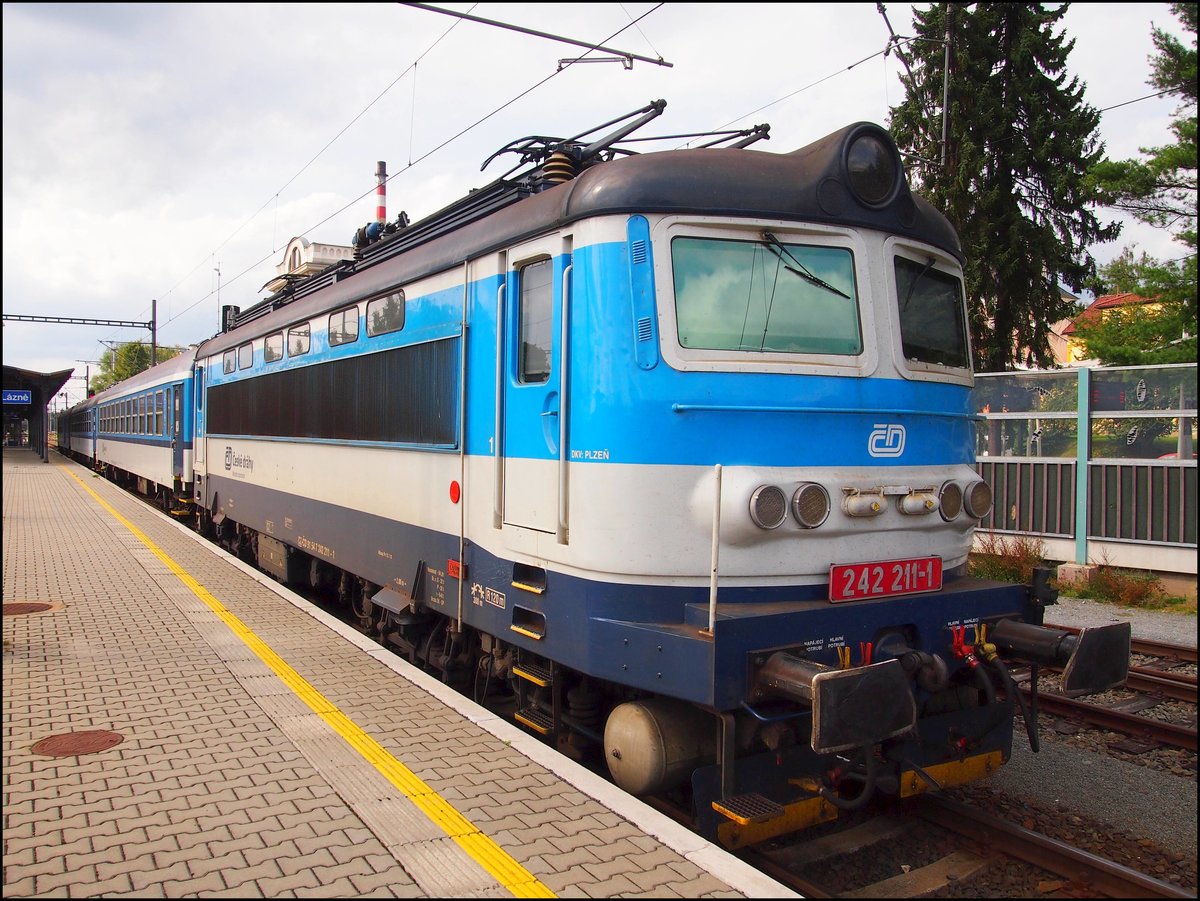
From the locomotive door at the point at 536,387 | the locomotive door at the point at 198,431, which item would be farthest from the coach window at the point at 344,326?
the locomotive door at the point at 198,431

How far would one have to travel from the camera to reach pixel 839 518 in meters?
4.55

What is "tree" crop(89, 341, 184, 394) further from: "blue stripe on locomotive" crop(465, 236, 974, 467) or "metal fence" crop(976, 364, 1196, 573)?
"blue stripe on locomotive" crop(465, 236, 974, 467)

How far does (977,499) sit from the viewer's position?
16.7ft

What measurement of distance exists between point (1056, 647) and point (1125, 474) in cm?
757

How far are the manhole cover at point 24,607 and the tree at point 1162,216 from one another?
9453 mm

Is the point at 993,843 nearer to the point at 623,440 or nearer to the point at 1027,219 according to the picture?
the point at 623,440

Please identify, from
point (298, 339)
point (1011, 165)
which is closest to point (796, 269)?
point (298, 339)

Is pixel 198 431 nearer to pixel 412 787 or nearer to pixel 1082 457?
pixel 412 787

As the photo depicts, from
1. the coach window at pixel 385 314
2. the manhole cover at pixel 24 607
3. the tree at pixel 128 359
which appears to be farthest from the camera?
the tree at pixel 128 359

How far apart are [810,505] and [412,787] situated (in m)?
2.35

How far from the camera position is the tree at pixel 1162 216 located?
10.9ft

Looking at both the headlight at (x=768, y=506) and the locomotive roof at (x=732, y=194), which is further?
the locomotive roof at (x=732, y=194)

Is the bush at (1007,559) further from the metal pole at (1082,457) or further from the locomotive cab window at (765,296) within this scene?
the locomotive cab window at (765,296)

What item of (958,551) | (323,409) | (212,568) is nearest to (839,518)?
(958,551)
